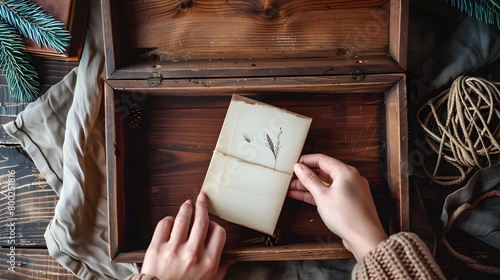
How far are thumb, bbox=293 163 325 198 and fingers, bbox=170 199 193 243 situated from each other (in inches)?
8.8

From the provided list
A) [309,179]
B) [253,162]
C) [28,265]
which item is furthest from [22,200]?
[309,179]

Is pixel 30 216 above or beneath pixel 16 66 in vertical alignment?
beneath

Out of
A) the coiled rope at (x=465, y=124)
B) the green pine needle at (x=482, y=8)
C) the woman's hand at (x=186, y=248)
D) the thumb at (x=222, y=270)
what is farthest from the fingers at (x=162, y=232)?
the green pine needle at (x=482, y=8)

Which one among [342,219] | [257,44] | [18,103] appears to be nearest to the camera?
[342,219]

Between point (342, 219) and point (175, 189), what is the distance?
35 centimetres

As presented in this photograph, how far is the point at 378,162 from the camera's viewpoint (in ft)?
3.11

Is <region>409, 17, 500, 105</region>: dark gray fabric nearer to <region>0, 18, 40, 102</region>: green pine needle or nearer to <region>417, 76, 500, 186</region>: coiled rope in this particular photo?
<region>417, 76, 500, 186</region>: coiled rope

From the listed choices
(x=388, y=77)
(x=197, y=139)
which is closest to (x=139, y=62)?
(x=197, y=139)

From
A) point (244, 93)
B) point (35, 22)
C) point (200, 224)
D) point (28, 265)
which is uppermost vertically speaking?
→ point (35, 22)

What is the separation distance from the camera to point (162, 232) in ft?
2.85

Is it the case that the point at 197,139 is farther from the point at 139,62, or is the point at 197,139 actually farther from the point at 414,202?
the point at 414,202

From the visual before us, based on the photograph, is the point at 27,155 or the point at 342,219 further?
the point at 27,155

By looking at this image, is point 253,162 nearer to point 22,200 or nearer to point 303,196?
point 303,196

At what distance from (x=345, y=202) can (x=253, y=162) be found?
20 centimetres
